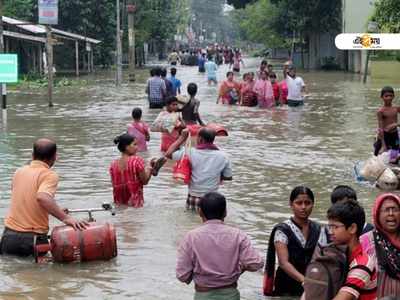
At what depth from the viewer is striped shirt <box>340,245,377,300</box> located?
4.50m

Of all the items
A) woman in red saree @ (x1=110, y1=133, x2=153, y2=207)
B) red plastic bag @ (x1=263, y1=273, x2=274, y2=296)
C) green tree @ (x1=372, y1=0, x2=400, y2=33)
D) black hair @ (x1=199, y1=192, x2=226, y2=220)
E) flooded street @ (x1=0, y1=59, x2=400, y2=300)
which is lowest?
flooded street @ (x1=0, y1=59, x2=400, y2=300)

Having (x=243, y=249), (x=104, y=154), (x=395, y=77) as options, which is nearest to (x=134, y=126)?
(x=104, y=154)

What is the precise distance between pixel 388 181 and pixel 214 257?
664 cm

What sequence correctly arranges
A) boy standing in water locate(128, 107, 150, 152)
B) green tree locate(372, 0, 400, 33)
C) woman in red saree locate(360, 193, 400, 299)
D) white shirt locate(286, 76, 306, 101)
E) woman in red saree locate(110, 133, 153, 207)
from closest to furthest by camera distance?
woman in red saree locate(360, 193, 400, 299) → woman in red saree locate(110, 133, 153, 207) → boy standing in water locate(128, 107, 150, 152) → white shirt locate(286, 76, 306, 101) → green tree locate(372, 0, 400, 33)

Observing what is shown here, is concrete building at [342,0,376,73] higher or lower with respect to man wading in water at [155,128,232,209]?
higher

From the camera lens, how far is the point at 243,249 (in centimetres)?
548

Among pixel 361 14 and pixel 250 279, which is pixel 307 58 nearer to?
pixel 361 14

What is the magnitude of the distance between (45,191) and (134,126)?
6946mm

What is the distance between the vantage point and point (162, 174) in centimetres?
1376

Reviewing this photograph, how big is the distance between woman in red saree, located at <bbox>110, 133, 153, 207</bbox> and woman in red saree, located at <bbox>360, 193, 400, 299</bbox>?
219 inches

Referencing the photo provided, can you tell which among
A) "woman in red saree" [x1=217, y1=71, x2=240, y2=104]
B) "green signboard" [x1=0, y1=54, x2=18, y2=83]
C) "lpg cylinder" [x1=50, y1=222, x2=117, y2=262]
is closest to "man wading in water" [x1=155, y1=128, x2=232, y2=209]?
"lpg cylinder" [x1=50, y1=222, x2=117, y2=262]

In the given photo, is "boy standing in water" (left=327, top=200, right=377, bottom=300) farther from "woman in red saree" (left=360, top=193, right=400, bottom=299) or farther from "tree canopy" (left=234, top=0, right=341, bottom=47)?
"tree canopy" (left=234, top=0, right=341, bottom=47)

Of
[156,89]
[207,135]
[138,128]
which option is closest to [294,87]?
[156,89]

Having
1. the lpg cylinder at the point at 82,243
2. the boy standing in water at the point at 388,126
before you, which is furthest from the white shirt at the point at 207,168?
the boy standing in water at the point at 388,126
